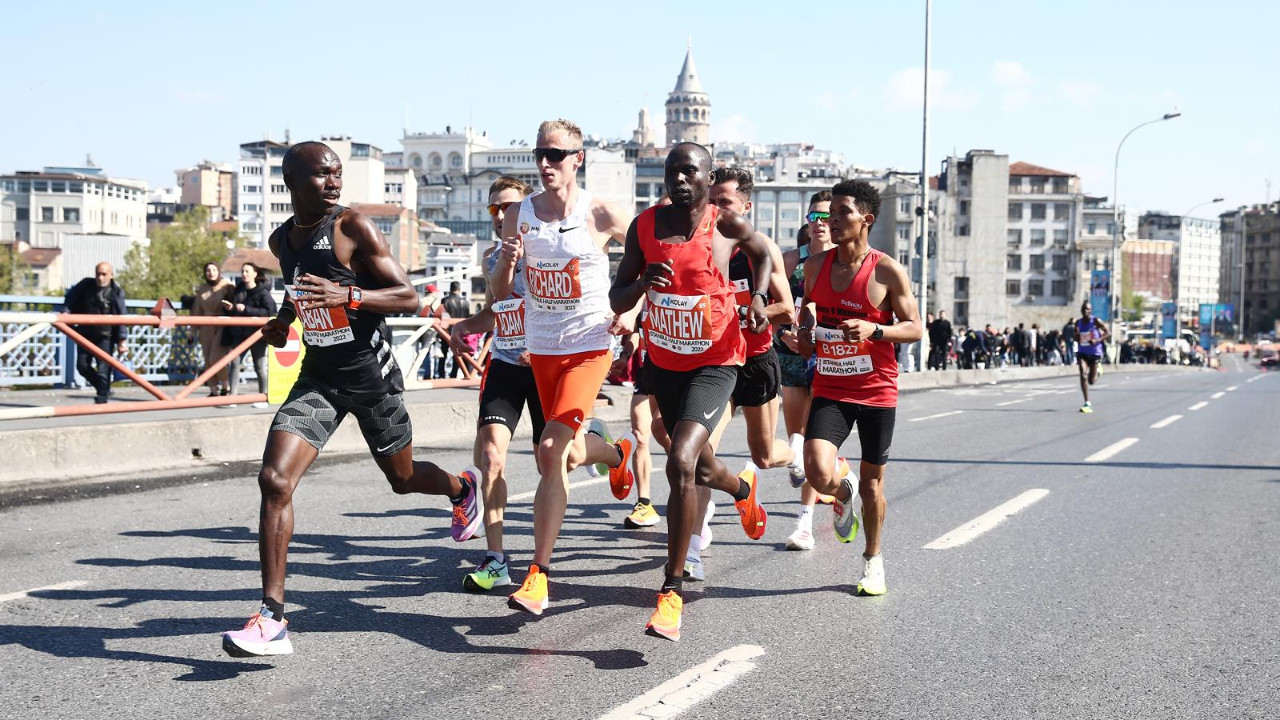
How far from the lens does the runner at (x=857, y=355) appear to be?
228 inches

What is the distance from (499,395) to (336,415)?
1299 mm

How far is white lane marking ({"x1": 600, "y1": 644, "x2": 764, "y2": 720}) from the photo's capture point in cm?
398

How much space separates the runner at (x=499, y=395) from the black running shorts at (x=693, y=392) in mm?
846

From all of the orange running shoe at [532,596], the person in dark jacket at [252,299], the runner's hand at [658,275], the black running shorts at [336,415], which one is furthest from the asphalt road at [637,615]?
the person in dark jacket at [252,299]

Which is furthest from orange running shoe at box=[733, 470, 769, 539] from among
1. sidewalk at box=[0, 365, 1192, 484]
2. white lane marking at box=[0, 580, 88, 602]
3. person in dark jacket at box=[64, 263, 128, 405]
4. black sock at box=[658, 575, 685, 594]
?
person in dark jacket at box=[64, 263, 128, 405]

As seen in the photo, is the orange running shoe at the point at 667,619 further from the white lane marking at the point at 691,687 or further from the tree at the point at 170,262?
the tree at the point at 170,262

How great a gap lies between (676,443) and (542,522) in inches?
26.6

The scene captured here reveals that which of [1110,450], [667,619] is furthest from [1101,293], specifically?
[667,619]

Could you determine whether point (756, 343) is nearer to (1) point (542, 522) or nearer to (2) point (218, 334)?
(1) point (542, 522)

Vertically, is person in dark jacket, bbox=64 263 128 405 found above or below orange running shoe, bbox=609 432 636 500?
above

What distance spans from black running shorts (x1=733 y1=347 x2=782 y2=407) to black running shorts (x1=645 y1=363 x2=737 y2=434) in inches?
47.0

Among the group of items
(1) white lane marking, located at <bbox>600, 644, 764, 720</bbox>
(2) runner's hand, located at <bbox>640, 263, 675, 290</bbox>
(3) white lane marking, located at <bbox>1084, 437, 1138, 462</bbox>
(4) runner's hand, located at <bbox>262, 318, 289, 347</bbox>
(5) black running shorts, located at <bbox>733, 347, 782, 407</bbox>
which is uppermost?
(2) runner's hand, located at <bbox>640, 263, 675, 290</bbox>

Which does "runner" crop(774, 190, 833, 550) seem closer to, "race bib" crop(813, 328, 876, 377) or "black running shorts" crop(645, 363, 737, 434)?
"race bib" crop(813, 328, 876, 377)

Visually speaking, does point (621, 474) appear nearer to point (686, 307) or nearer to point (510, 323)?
point (510, 323)
